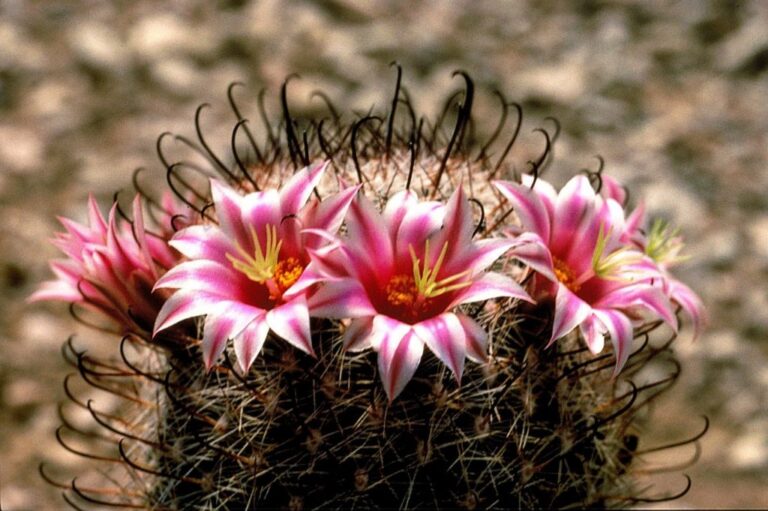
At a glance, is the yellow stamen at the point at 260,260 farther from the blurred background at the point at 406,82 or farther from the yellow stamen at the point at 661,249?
the blurred background at the point at 406,82

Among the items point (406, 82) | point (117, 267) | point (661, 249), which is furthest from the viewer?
point (406, 82)

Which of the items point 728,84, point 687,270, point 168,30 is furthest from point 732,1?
point 168,30

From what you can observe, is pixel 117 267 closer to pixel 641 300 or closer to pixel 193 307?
pixel 193 307

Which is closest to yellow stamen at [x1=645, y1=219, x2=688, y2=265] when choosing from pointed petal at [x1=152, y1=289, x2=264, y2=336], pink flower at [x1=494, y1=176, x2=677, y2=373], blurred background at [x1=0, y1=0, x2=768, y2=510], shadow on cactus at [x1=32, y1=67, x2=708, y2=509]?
shadow on cactus at [x1=32, y1=67, x2=708, y2=509]

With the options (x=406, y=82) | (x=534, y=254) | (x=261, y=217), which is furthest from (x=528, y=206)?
(x=406, y=82)

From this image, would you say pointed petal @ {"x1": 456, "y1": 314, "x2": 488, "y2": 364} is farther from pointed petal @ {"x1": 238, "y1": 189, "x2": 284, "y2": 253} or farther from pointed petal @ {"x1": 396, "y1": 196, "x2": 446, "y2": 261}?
pointed petal @ {"x1": 238, "y1": 189, "x2": 284, "y2": 253}

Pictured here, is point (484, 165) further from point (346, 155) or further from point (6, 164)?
point (6, 164)
